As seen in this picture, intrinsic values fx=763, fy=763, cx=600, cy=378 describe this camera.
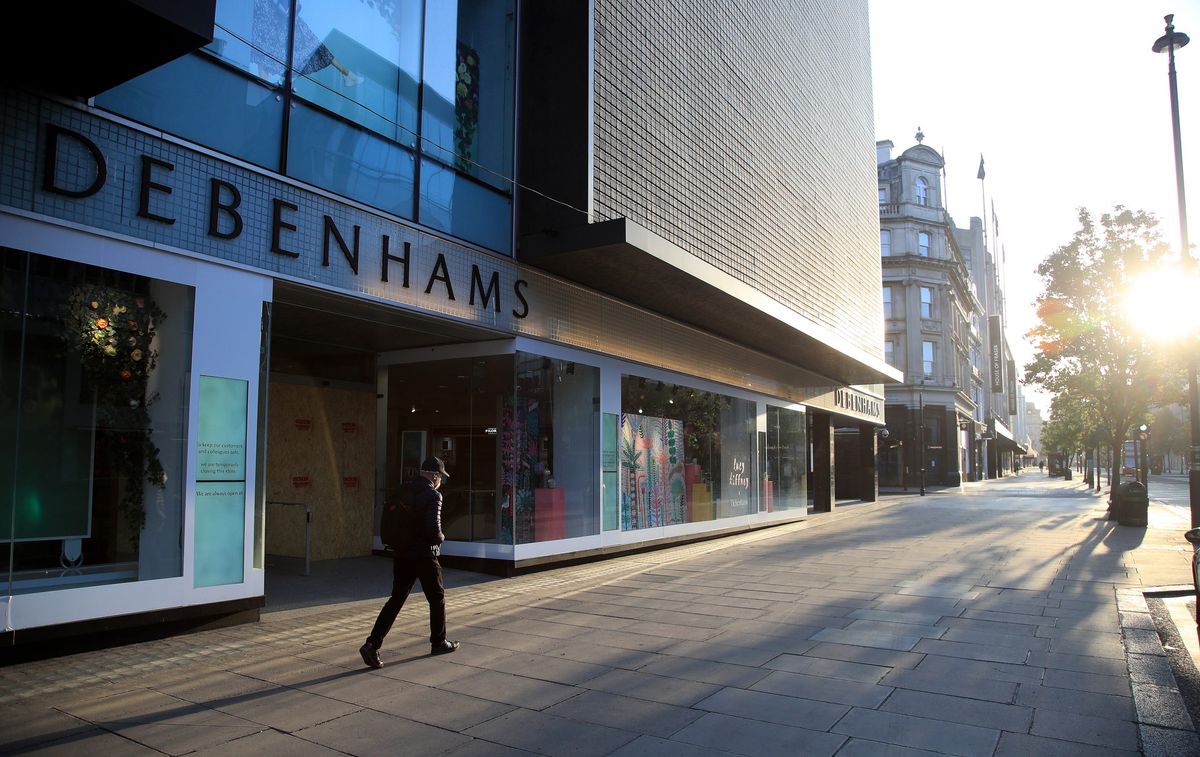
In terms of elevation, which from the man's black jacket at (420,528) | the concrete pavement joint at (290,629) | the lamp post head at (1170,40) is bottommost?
the concrete pavement joint at (290,629)

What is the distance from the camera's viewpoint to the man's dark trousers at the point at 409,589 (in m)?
6.35

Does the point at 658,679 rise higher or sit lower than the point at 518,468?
lower

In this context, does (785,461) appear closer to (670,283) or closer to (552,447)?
(670,283)

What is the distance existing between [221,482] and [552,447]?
227 inches

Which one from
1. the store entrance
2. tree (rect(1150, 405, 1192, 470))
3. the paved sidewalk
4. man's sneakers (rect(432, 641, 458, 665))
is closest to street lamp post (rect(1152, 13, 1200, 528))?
the paved sidewalk

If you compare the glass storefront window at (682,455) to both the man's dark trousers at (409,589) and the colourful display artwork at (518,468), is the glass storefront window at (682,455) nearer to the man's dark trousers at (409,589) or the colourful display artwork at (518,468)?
the colourful display artwork at (518,468)

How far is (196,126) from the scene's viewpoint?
7.46 metres

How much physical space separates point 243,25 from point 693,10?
9038 mm

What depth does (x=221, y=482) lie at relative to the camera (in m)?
7.52

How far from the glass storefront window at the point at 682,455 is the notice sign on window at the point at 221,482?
7421mm

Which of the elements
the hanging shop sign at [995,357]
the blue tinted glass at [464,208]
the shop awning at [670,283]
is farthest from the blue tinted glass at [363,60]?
the hanging shop sign at [995,357]

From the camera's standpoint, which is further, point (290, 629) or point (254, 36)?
point (254, 36)

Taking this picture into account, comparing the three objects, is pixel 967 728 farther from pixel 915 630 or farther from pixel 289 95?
pixel 289 95

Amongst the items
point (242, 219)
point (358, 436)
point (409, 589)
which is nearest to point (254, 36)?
point (242, 219)
